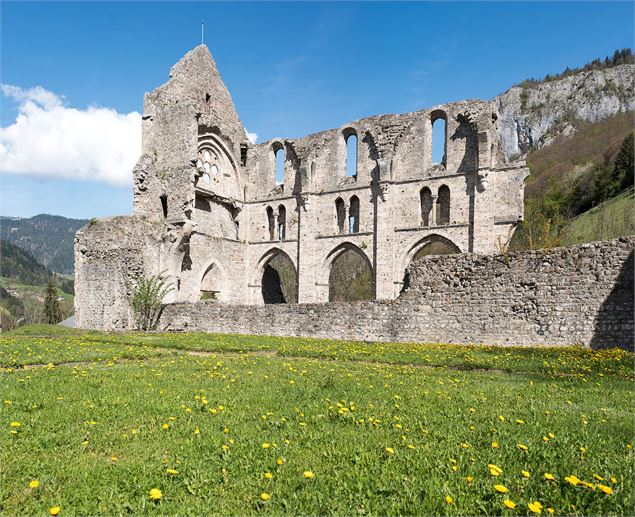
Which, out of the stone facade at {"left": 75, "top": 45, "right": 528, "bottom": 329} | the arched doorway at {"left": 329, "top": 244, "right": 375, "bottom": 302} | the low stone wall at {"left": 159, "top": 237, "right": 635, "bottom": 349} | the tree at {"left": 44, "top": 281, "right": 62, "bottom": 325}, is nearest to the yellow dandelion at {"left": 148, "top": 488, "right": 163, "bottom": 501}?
the low stone wall at {"left": 159, "top": 237, "right": 635, "bottom": 349}

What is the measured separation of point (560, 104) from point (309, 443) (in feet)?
398

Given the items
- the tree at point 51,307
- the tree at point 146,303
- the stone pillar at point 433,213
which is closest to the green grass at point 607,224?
the stone pillar at point 433,213

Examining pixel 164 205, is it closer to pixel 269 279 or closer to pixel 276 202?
pixel 276 202

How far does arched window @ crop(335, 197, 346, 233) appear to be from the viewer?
29297mm

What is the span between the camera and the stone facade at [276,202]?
2375 cm

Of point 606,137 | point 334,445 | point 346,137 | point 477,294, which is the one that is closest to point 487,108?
point 346,137

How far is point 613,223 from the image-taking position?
33.8 metres

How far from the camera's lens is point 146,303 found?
70.8ft

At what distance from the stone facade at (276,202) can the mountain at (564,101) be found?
71819 millimetres

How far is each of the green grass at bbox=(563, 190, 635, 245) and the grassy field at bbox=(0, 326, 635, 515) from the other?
24672 mm

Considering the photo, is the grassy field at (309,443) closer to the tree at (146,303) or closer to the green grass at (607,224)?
the tree at (146,303)

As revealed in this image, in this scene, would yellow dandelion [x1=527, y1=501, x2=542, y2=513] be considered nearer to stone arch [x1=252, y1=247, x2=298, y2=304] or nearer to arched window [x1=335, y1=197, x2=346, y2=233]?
arched window [x1=335, y1=197, x2=346, y2=233]

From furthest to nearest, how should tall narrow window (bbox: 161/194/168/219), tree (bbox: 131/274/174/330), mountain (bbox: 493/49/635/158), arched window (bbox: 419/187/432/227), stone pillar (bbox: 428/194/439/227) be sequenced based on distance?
mountain (bbox: 493/49/635/158) → tall narrow window (bbox: 161/194/168/219) → arched window (bbox: 419/187/432/227) → stone pillar (bbox: 428/194/439/227) → tree (bbox: 131/274/174/330)

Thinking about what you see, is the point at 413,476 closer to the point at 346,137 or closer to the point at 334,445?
the point at 334,445
